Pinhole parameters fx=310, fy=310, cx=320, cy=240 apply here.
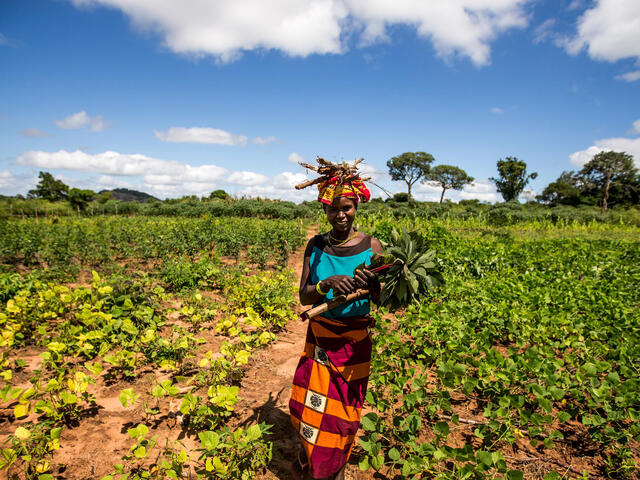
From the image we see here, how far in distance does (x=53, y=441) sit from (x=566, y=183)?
60592 millimetres

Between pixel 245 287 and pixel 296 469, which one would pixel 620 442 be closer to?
pixel 296 469

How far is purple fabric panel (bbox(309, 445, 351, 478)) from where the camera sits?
70.0 inches

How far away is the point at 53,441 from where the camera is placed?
1.88 metres

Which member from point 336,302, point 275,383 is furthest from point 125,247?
point 336,302

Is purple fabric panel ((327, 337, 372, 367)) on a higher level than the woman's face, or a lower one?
lower

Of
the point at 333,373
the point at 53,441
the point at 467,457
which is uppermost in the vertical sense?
the point at 333,373

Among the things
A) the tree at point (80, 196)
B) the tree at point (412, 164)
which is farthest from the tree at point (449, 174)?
the tree at point (80, 196)

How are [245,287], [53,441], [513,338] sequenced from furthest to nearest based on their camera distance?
[245,287] < [513,338] < [53,441]

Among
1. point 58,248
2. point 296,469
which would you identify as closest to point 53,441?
point 296,469

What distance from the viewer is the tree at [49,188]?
128 ft

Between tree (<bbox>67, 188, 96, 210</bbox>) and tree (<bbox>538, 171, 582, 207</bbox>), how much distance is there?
58895mm

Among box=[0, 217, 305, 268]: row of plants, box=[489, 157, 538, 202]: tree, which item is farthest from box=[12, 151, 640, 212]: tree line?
box=[0, 217, 305, 268]: row of plants

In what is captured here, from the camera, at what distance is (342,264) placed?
6.17 feet

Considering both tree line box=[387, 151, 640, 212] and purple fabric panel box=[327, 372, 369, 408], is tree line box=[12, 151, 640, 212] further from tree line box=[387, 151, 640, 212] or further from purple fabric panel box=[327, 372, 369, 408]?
purple fabric panel box=[327, 372, 369, 408]
